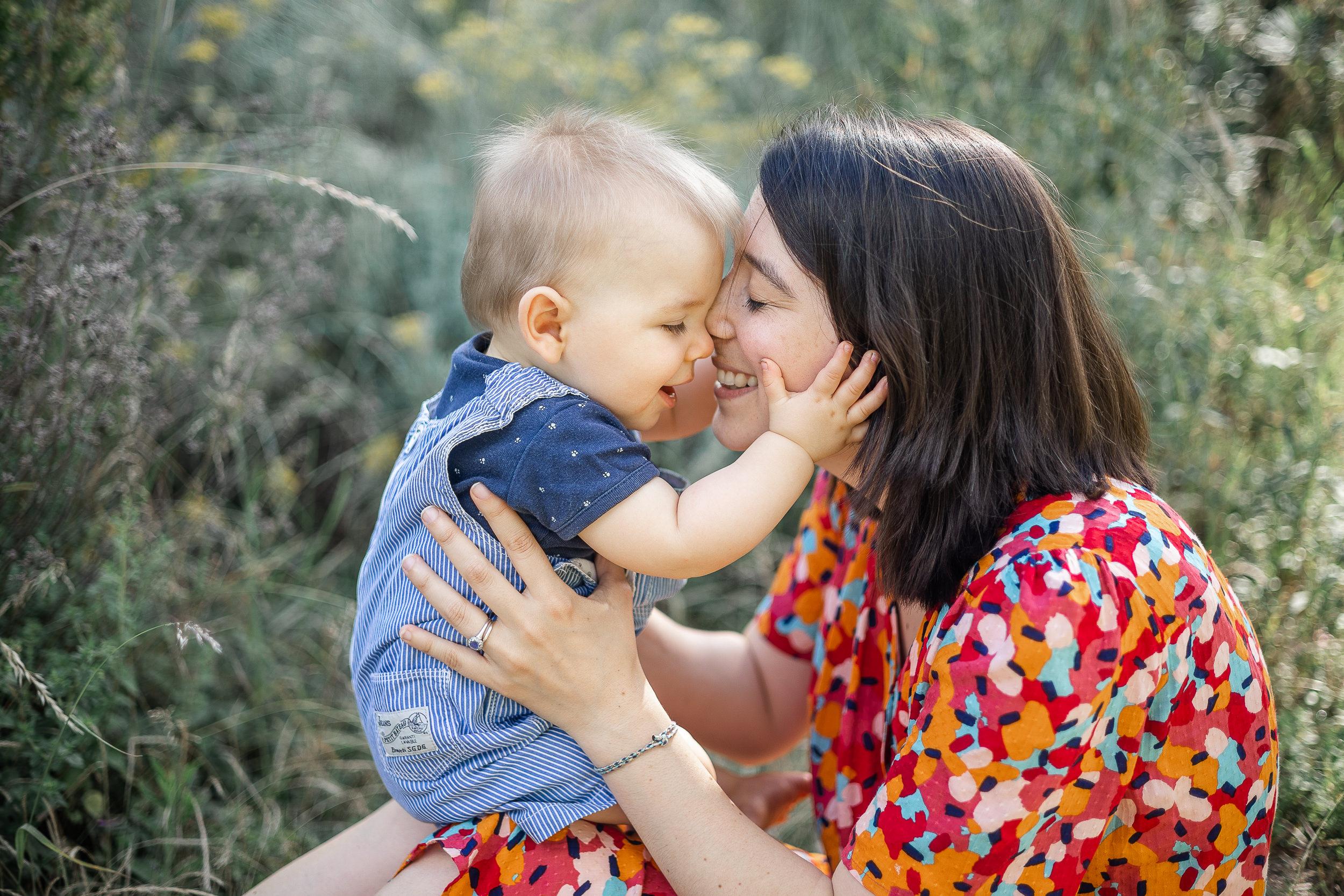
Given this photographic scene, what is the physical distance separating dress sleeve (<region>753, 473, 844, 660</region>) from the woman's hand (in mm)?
575

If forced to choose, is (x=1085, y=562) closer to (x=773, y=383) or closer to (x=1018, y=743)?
(x=1018, y=743)

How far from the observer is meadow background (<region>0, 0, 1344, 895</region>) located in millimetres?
1964

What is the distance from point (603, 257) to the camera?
1.50 meters

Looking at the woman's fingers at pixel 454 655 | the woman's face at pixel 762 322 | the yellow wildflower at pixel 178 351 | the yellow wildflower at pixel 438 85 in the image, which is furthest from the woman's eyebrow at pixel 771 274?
the yellow wildflower at pixel 438 85

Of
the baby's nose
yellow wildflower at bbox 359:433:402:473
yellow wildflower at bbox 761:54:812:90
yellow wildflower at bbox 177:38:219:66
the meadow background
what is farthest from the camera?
yellow wildflower at bbox 761:54:812:90

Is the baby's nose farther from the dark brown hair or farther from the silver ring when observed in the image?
the silver ring

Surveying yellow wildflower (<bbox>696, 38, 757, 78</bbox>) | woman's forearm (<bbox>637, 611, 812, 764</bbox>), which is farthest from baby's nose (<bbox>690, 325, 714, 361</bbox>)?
yellow wildflower (<bbox>696, 38, 757, 78</bbox>)

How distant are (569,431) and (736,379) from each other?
0.37 m

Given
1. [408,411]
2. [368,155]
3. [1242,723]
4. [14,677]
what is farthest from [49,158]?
[1242,723]

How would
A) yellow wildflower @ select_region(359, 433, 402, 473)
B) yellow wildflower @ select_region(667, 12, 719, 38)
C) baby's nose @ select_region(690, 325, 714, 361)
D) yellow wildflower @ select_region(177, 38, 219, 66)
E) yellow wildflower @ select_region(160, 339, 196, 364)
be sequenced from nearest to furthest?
baby's nose @ select_region(690, 325, 714, 361)
yellow wildflower @ select_region(160, 339, 196, 364)
yellow wildflower @ select_region(177, 38, 219, 66)
yellow wildflower @ select_region(359, 433, 402, 473)
yellow wildflower @ select_region(667, 12, 719, 38)

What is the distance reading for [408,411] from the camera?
11.5ft

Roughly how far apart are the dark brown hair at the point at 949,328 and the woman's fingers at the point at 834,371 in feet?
0.15

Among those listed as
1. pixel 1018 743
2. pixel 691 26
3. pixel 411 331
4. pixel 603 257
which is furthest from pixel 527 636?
pixel 691 26

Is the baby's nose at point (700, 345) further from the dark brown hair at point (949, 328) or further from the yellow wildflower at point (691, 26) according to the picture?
the yellow wildflower at point (691, 26)
